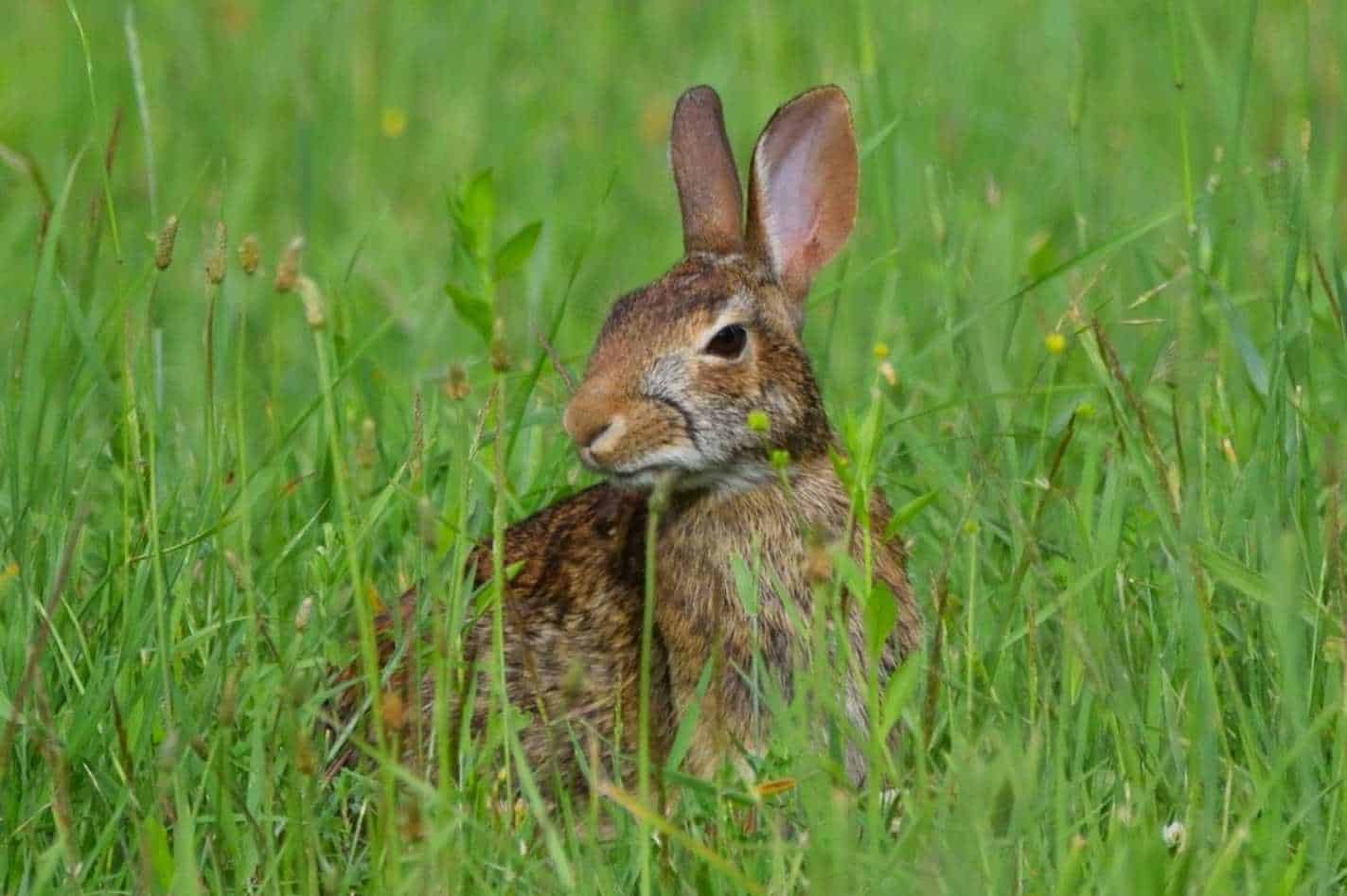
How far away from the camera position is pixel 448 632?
3.33 metres

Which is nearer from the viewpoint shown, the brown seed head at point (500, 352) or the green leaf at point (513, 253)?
the brown seed head at point (500, 352)

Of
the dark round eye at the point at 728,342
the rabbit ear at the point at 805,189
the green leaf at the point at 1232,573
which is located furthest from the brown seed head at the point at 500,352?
the rabbit ear at the point at 805,189

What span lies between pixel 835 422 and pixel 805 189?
484 millimetres

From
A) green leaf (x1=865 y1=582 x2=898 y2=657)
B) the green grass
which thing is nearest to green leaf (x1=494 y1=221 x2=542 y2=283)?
the green grass

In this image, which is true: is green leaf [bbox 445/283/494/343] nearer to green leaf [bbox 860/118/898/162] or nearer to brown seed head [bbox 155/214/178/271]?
brown seed head [bbox 155/214/178/271]

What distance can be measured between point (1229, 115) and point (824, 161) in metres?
1.07

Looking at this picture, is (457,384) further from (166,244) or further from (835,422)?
(835,422)

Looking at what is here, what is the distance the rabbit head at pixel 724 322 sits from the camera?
4.19m

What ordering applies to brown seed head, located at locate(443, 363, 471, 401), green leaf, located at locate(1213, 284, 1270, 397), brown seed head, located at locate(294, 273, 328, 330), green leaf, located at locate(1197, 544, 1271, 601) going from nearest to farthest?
1. brown seed head, located at locate(294, 273, 328, 330)
2. brown seed head, located at locate(443, 363, 471, 401)
3. green leaf, located at locate(1197, 544, 1271, 601)
4. green leaf, located at locate(1213, 284, 1270, 397)

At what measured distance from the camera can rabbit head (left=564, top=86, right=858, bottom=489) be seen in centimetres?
419

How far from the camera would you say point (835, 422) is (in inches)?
202

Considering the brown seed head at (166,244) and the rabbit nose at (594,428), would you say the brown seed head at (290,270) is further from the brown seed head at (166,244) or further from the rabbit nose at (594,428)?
the rabbit nose at (594,428)

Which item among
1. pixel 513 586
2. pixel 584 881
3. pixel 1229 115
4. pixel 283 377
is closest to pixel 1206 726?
pixel 584 881

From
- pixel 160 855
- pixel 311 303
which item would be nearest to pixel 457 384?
pixel 311 303
